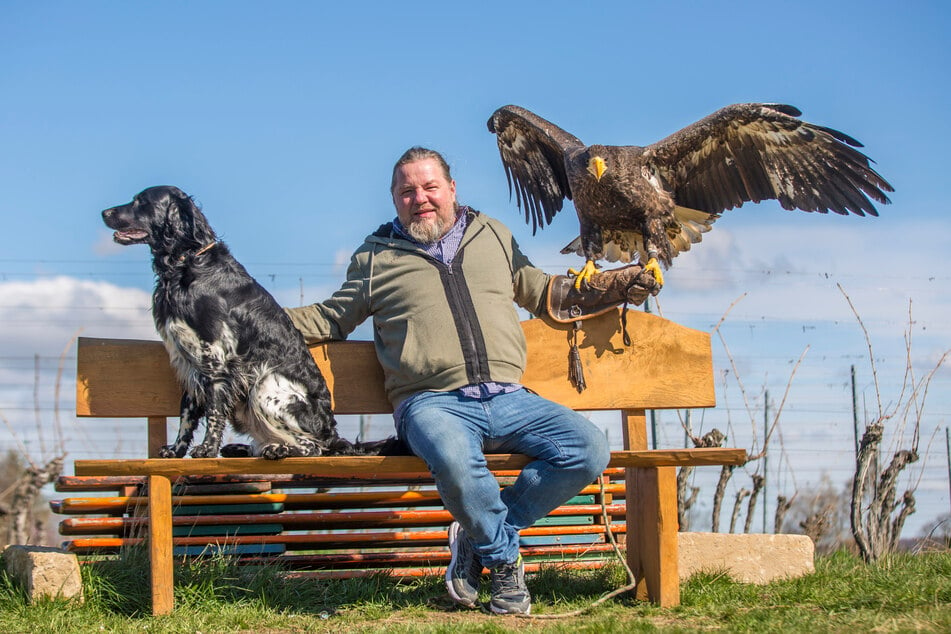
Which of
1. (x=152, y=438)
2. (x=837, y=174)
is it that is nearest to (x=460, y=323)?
(x=152, y=438)

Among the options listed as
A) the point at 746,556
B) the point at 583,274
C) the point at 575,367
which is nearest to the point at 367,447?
the point at 575,367

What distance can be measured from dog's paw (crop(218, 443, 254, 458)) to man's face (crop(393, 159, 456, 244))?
116 centimetres

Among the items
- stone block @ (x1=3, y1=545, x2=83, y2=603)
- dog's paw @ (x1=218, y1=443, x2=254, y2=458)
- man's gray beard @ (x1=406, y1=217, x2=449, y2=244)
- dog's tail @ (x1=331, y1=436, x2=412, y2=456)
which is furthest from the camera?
dog's paw @ (x1=218, y1=443, x2=254, y2=458)

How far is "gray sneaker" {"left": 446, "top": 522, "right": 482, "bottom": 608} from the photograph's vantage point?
11.1ft

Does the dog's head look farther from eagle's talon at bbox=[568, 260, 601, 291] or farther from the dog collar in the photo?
eagle's talon at bbox=[568, 260, 601, 291]

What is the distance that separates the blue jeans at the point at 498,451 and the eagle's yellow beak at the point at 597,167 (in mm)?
2469

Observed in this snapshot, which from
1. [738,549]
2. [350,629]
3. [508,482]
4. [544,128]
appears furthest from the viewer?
[544,128]

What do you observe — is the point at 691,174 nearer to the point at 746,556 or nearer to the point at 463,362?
→ the point at 746,556

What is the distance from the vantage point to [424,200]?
12.6 ft

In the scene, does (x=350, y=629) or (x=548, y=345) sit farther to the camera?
(x=548, y=345)

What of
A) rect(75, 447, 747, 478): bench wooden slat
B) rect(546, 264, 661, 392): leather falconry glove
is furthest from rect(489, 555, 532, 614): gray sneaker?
rect(546, 264, 661, 392): leather falconry glove

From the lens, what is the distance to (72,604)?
341cm

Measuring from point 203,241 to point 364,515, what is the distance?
4.97 ft

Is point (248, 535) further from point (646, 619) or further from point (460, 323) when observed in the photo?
point (646, 619)
